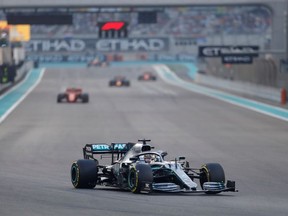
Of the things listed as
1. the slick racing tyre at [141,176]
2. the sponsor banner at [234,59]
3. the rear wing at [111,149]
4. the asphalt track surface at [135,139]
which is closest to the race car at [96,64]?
the asphalt track surface at [135,139]

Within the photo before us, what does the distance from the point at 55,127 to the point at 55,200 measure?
836 inches

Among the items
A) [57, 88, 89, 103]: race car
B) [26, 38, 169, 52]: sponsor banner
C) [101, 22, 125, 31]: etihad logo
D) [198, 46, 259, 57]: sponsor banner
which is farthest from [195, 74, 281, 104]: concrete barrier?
[26, 38, 169, 52]: sponsor banner

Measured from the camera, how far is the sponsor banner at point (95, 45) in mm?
127812

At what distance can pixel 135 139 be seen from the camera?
30.1 metres

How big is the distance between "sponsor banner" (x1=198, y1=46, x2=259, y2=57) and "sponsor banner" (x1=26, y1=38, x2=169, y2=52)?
65.4 metres

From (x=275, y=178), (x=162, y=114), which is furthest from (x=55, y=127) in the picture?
(x=275, y=178)

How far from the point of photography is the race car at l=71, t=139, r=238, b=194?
15844mm

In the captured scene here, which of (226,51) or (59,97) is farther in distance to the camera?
(226,51)

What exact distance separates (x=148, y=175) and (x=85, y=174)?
1.54 metres

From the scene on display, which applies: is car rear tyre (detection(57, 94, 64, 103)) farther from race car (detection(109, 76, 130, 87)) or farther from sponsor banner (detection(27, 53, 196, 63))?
sponsor banner (detection(27, 53, 196, 63))

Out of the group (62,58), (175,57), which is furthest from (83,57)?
(175,57)

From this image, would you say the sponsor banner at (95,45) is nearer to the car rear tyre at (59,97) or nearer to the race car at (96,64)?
the race car at (96,64)

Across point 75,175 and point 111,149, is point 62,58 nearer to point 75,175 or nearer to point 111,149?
point 111,149

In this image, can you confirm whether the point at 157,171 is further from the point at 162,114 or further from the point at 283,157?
the point at 162,114
